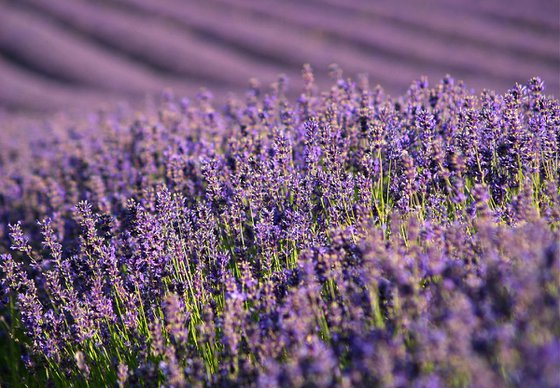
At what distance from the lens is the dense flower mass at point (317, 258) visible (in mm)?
1555

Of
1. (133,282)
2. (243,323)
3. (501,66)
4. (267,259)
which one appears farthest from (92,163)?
(501,66)

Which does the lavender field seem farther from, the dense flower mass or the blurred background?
the blurred background

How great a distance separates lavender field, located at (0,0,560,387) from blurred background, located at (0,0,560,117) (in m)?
9.41

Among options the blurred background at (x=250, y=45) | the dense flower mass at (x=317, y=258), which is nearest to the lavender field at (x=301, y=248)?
the dense flower mass at (x=317, y=258)

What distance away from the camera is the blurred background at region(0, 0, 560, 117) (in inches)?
573

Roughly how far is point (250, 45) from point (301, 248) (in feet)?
50.0

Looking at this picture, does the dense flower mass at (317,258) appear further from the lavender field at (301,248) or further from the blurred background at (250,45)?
the blurred background at (250,45)

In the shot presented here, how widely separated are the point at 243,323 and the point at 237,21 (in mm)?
17895

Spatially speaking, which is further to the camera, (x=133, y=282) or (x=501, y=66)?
(x=501, y=66)

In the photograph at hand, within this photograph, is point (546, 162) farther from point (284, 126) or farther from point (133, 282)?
point (133, 282)

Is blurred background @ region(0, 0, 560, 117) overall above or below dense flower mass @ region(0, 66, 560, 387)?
above

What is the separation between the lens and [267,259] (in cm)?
257

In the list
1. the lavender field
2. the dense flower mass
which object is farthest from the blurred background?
the dense flower mass

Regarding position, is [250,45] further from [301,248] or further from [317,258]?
[317,258]
